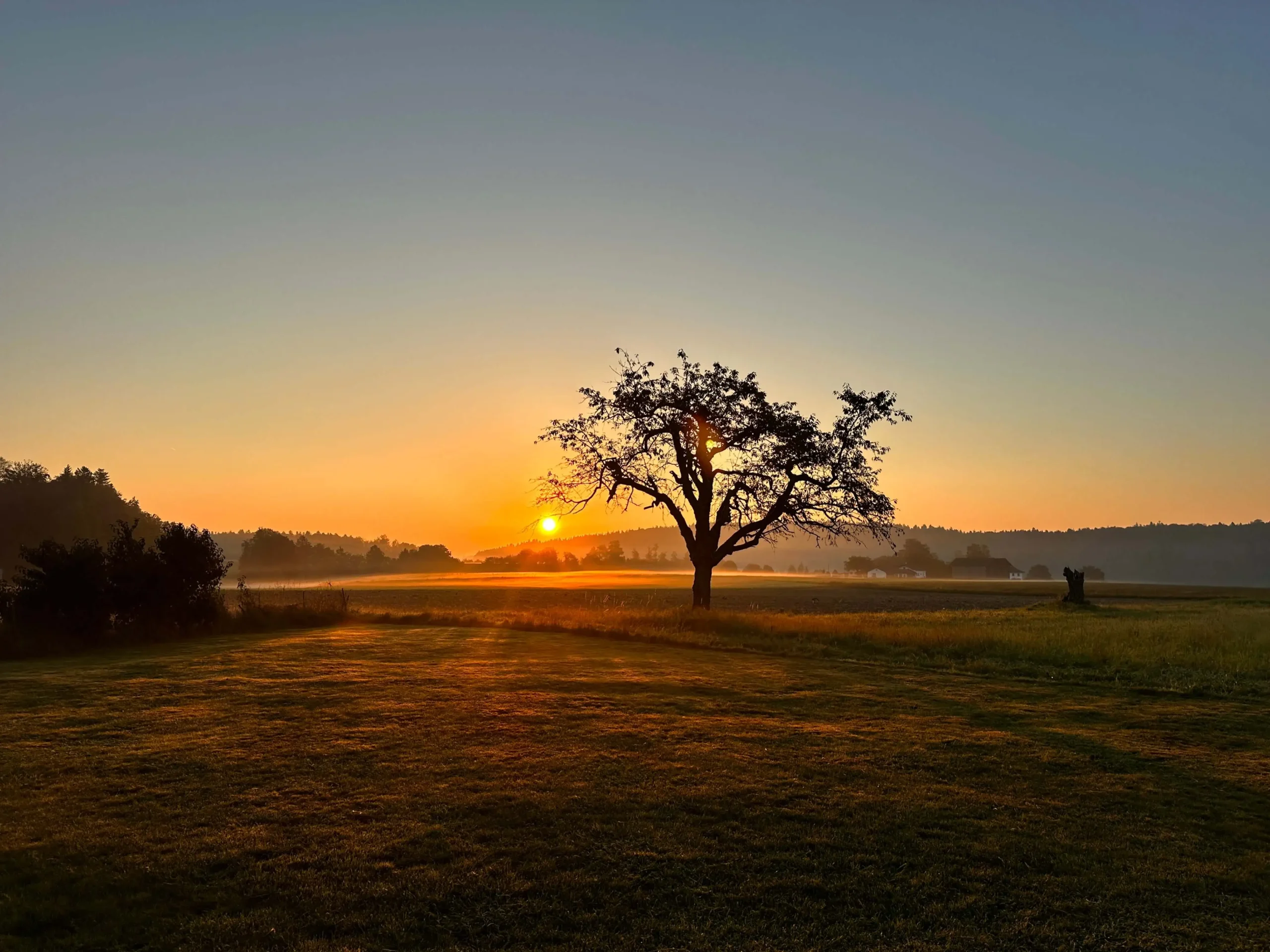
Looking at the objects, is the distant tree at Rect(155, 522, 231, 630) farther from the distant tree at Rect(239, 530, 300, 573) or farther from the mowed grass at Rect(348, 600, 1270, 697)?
the distant tree at Rect(239, 530, 300, 573)

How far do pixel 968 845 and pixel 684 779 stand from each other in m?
3.62

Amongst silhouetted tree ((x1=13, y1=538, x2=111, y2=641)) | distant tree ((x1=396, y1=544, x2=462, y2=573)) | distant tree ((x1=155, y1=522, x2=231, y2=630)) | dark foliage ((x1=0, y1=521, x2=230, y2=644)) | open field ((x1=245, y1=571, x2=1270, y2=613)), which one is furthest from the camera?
distant tree ((x1=396, y1=544, x2=462, y2=573))

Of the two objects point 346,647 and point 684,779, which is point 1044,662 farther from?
point 346,647

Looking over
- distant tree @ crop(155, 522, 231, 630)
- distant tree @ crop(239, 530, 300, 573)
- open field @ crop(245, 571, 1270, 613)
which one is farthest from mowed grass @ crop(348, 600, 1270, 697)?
distant tree @ crop(239, 530, 300, 573)

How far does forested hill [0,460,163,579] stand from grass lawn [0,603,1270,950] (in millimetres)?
101205

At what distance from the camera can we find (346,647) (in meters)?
23.3

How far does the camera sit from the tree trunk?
38938 millimetres

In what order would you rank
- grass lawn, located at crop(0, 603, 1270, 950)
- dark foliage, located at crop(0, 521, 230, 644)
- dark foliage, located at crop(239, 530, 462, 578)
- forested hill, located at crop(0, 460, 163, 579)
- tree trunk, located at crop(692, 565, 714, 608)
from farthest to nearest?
dark foliage, located at crop(239, 530, 462, 578), forested hill, located at crop(0, 460, 163, 579), tree trunk, located at crop(692, 565, 714, 608), dark foliage, located at crop(0, 521, 230, 644), grass lawn, located at crop(0, 603, 1270, 950)

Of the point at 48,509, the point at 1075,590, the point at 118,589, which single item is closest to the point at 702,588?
the point at 118,589

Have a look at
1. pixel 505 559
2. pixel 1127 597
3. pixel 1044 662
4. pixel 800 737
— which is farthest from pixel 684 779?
pixel 505 559

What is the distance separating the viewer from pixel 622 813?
888 centimetres

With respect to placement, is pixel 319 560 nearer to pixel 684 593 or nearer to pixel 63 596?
pixel 684 593

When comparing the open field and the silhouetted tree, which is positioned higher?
the silhouetted tree

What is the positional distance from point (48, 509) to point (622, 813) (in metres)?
122
